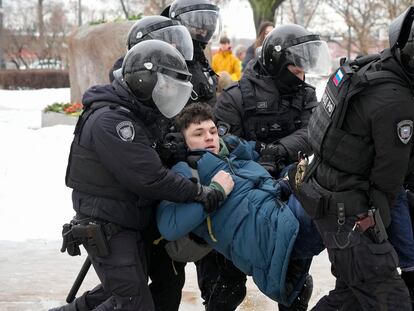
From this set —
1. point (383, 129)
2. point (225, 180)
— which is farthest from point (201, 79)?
point (383, 129)

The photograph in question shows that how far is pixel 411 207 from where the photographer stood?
3729 millimetres

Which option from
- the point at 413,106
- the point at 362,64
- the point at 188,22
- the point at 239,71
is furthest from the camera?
the point at 239,71

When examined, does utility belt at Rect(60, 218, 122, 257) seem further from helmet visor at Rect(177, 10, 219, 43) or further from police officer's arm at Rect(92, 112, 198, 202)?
helmet visor at Rect(177, 10, 219, 43)

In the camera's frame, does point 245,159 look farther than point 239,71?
No

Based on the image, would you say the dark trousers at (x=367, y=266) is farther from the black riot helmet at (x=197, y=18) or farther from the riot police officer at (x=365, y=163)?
the black riot helmet at (x=197, y=18)

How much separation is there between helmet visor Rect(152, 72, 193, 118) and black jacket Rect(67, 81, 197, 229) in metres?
0.07

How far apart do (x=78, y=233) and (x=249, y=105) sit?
1346 mm

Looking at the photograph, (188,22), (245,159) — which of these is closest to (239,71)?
(188,22)

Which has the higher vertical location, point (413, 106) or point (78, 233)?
point (413, 106)

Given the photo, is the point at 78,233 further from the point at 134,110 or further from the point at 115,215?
the point at 134,110

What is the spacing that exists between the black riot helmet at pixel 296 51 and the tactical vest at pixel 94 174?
1.20 metres

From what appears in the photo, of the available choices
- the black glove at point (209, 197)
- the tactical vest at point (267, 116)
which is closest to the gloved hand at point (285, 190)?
the black glove at point (209, 197)

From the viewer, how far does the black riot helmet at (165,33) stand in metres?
4.20

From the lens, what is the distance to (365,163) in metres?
3.02
